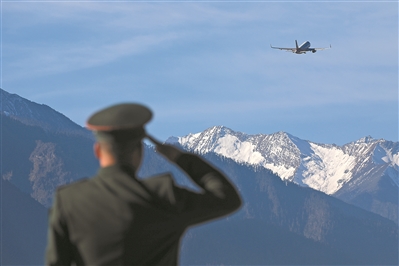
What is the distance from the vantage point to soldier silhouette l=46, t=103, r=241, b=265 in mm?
10250

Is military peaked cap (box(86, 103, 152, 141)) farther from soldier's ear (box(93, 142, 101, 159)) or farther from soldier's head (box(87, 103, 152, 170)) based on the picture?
soldier's ear (box(93, 142, 101, 159))

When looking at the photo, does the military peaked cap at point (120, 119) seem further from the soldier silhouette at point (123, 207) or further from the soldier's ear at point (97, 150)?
the soldier's ear at point (97, 150)

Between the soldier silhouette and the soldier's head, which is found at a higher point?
the soldier's head

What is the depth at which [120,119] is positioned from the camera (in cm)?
1031

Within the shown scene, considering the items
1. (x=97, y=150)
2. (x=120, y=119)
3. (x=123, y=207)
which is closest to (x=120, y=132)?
(x=120, y=119)

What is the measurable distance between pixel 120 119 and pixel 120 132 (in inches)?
5.9

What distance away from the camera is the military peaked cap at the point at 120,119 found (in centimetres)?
1029

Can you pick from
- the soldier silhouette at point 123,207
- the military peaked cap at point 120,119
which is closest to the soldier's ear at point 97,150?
the soldier silhouette at point 123,207

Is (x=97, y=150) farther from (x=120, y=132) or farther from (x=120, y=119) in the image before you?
(x=120, y=119)

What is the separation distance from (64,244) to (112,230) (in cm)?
53

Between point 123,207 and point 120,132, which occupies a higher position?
point 120,132

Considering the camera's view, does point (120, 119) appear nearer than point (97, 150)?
Yes

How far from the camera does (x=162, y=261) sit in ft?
34.3

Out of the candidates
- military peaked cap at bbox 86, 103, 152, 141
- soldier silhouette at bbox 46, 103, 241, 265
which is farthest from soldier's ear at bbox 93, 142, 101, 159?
military peaked cap at bbox 86, 103, 152, 141
